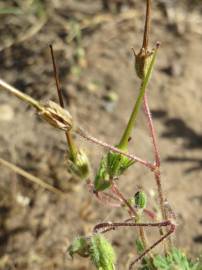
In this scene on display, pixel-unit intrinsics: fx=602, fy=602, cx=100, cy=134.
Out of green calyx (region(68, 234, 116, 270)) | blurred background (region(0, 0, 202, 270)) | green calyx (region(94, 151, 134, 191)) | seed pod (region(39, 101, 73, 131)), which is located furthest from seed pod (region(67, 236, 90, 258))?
blurred background (region(0, 0, 202, 270))

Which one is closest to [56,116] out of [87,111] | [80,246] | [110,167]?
[110,167]

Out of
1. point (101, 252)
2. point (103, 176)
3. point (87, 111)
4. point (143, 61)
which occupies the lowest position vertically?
point (101, 252)

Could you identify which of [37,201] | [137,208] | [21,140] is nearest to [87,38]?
[21,140]

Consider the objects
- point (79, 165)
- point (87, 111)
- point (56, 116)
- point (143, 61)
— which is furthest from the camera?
point (87, 111)

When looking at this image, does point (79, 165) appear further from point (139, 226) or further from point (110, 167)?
point (139, 226)

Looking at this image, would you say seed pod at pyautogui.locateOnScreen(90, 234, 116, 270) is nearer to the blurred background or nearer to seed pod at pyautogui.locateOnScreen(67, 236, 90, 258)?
seed pod at pyautogui.locateOnScreen(67, 236, 90, 258)

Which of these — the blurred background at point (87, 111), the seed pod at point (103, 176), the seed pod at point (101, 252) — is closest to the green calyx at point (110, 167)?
the seed pod at point (103, 176)
